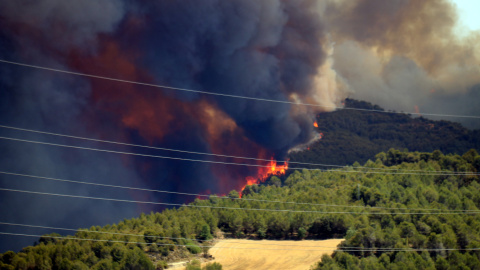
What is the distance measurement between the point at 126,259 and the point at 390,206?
34.5 m

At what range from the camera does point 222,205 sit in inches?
3317

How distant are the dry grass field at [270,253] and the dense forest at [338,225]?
6.52 ft

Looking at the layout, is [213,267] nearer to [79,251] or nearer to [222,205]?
[79,251]

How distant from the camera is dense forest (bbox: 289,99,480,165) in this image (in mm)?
139250

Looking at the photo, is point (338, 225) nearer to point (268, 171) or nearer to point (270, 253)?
point (270, 253)

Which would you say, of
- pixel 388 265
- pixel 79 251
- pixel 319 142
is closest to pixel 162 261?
pixel 79 251

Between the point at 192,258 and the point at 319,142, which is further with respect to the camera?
the point at 319,142

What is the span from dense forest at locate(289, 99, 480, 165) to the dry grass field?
59290 mm

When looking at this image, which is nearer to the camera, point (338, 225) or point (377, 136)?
point (338, 225)

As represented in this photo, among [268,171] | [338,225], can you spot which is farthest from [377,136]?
[338,225]

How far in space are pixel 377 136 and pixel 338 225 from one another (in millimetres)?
86899

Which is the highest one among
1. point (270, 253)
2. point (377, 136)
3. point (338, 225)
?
point (377, 136)

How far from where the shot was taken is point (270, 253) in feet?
226

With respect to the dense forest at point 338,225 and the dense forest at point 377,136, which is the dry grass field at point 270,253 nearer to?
the dense forest at point 338,225
